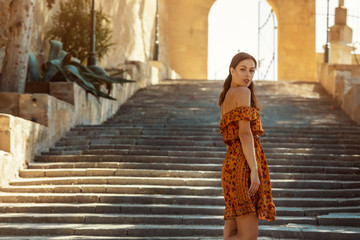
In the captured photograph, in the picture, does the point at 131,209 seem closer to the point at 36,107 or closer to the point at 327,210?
the point at 327,210

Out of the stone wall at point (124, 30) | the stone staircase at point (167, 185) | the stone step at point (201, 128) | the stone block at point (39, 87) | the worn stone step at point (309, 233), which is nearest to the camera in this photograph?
the worn stone step at point (309, 233)

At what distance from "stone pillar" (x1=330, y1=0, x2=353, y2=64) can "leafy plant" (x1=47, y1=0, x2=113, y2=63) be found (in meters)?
11.2

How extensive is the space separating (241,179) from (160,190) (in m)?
3.79

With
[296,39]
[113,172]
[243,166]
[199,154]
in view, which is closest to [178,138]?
[199,154]

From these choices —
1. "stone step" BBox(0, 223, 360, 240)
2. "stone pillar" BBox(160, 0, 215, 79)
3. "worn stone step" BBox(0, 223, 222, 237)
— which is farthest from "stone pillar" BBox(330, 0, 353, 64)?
"worn stone step" BBox(0, 223, 222, 237)

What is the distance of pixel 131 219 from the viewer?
6.43 m

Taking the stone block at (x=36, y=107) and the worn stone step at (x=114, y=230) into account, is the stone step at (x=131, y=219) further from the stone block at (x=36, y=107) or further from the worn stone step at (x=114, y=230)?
the stone block at (x=36, y=107)

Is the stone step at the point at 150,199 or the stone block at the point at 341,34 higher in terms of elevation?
the stone block at the point at 341,34

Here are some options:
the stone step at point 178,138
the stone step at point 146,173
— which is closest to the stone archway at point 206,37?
the stone step at point 178,138

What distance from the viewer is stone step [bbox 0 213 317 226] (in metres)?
6.34

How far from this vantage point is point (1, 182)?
741 centimetres

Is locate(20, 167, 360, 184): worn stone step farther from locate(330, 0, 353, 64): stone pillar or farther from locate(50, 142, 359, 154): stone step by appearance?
locate(330, 0, 353, 64): stone pillar

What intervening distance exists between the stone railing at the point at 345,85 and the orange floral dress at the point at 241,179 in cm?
887

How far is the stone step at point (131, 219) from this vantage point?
6344mm
